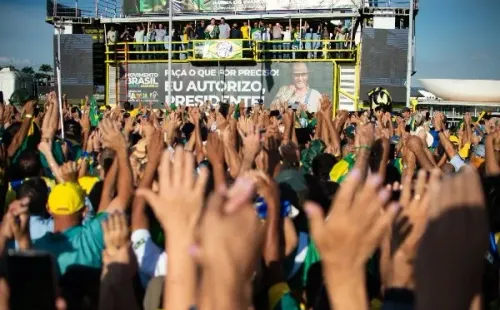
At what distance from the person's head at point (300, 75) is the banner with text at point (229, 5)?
420 centimetres

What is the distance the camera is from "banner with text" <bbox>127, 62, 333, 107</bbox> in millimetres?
25203

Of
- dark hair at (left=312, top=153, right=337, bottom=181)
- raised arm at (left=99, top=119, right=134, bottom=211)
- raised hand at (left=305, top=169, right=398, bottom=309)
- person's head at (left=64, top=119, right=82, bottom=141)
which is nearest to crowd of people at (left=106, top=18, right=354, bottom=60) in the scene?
person's head at (left=64, top=119, right=82, bottom=141)

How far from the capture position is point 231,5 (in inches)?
1182

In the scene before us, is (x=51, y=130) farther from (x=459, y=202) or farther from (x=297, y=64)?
(x=297, y=64)

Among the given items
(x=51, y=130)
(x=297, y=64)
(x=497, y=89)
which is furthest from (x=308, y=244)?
(x=497, y=89)

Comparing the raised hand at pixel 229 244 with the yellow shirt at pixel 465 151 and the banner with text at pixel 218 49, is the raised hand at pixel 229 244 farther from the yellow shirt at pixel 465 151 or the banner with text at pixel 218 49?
the banner with text at pixel 218 49

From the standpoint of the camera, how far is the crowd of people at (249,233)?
1.60 meters

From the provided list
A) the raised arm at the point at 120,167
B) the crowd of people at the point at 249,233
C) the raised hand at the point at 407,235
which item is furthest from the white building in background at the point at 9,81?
the raised hand at the point at 407,235

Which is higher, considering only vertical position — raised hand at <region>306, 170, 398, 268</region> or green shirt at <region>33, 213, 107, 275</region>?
raised hand at <region>306, 170, 398, 268</region>

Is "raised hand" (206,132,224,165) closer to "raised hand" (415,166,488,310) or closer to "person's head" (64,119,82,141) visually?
"raised hand" (415,166,488,310)

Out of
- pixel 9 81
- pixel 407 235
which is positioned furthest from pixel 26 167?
pixel 9 81

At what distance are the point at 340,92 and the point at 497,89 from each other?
1286cm

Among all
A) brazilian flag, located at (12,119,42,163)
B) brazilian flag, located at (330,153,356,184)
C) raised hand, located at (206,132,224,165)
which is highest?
Answer: raised hand, located at (206,132,224,165)

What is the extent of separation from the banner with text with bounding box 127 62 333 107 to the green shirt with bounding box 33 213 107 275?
21191mm
